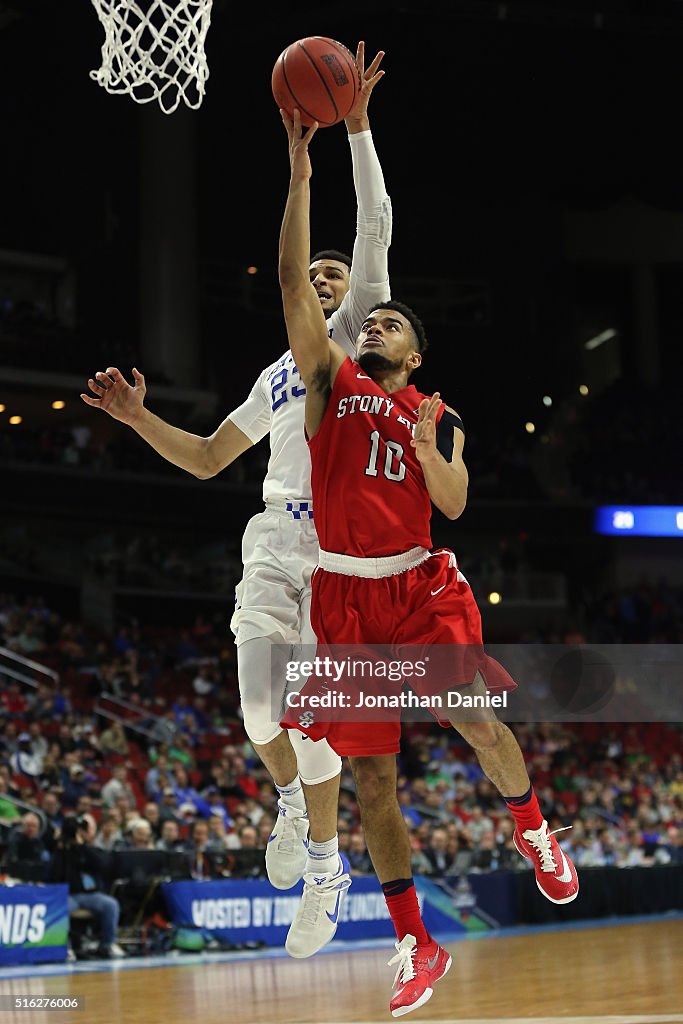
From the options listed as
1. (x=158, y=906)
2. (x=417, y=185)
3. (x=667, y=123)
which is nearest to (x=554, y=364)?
(x=417, y=185)

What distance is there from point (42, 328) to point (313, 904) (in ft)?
54.9

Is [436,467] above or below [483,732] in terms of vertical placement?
above

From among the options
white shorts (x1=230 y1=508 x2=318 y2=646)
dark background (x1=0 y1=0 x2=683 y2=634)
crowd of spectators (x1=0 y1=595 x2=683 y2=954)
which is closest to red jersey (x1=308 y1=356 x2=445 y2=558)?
white shorts (x1=230 y1=508 x2=318 y2=646)

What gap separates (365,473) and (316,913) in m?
1.89

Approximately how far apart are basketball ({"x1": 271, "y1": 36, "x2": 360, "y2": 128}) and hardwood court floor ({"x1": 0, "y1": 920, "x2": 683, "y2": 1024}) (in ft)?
14.2

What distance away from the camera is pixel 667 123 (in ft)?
63.3

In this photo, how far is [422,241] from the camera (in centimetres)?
2473

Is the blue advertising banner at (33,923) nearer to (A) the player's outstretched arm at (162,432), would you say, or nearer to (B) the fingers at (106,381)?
(A) the player's outstretched arm at (162,432)

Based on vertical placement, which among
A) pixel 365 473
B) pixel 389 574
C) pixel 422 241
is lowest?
pixel 389 574

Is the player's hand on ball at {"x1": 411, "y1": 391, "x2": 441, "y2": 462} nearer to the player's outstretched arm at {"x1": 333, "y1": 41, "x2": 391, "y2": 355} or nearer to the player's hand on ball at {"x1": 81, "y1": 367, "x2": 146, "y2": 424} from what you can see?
the player's outstretched arm at {"x1": 333, "y1": 41, "x2": 391, "y2": 355}

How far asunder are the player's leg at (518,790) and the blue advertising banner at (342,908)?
511 centimetres

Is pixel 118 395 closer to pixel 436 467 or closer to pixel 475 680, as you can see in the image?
pixel 436 467

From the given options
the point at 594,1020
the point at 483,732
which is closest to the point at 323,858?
the point at 483,732

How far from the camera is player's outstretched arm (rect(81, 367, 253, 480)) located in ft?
18.3
